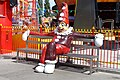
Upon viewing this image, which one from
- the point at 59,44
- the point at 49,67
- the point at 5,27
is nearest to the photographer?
the point at 49,67

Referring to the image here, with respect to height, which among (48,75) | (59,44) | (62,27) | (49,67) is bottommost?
(48,75)

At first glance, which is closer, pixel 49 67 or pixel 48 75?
pixel 48 75

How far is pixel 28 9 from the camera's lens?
4116 cm

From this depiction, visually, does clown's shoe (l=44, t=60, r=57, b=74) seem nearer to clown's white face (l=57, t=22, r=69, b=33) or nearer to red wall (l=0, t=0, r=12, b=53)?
clown's white face (l=57, t=22, r=69, b=33)

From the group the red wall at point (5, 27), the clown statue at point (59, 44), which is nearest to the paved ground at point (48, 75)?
the clown statue at point (59, 44)

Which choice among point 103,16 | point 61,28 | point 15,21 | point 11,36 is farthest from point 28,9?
point 61,28

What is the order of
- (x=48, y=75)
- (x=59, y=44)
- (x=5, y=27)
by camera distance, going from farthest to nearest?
(x=5, y=27)
(x=59, y=44)
(x=48, y=75)

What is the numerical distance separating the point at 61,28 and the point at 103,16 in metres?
17.1

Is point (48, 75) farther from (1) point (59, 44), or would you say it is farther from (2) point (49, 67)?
(1) point (59, 44)

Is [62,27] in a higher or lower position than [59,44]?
higher

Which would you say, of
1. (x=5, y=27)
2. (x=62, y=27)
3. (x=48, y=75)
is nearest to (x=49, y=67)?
(x=48, y=75)

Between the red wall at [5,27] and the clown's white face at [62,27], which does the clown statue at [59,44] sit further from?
the red wall at [5,27]

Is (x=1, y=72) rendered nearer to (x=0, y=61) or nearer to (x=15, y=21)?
(x=0, y=61)

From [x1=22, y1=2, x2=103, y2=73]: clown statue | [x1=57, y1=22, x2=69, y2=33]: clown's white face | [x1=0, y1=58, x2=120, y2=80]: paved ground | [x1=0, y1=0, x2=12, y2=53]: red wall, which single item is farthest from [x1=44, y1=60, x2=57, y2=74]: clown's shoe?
[x1=0, y1=0, x2=12, y2=53]: red wall
